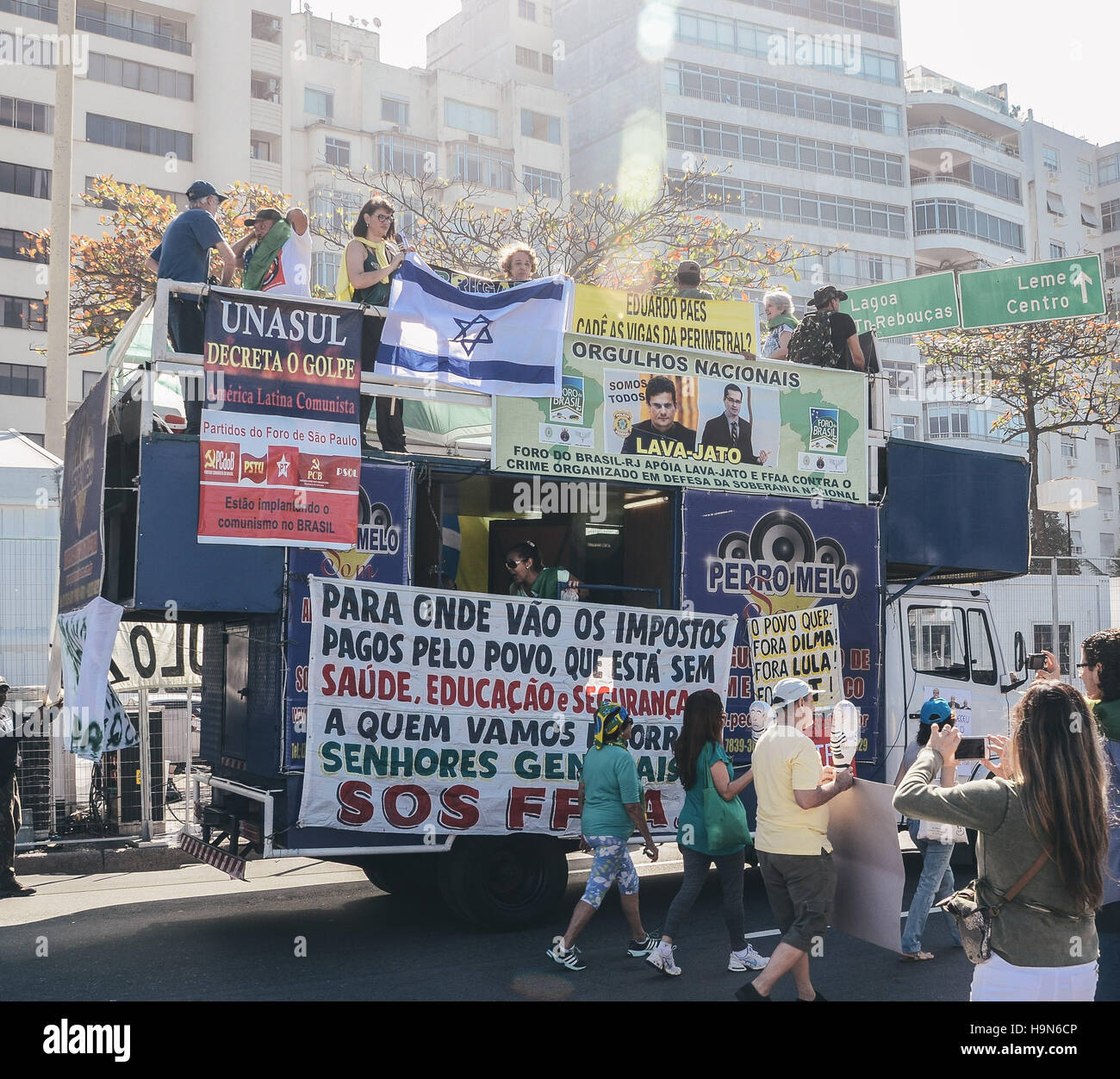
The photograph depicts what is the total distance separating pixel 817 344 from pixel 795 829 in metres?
5.02

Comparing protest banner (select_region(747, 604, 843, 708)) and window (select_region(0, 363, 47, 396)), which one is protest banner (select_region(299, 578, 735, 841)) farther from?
window (select_region(0, 363, 47, 396))

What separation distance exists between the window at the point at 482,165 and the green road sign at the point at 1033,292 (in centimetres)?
3511

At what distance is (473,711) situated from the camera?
8.20m

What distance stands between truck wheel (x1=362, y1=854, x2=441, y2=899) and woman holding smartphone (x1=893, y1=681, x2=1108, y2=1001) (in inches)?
193

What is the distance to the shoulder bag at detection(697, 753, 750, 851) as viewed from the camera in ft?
23.6

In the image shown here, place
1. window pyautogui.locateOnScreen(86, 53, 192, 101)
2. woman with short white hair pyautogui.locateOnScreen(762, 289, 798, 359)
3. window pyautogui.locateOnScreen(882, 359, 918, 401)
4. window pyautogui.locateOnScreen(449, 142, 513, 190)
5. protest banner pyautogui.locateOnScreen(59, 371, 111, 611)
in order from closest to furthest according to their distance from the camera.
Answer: protest banner pyautogui.locateOnScreen(59, 371, 111, 611) < woman with short white hair pyautogui.locateOnScreen(762, 289, 798, 359) < window pyautogui.locateOnScreen(86, 53, 192, 101) < window pyautogui.locateOnScreen(882, 359, 918, 401) < window pyautogui.locateOnScreen(449, 142, 513, 190)

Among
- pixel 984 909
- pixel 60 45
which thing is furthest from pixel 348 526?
pixel 60 45

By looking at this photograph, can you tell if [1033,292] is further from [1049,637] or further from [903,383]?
[903,383]

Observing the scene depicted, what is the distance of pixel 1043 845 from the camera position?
3920mm

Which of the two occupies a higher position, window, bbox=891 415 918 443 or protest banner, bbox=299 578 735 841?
window, bbox=891 415 918 443

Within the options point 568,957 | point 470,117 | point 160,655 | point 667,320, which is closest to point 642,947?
point 568,957


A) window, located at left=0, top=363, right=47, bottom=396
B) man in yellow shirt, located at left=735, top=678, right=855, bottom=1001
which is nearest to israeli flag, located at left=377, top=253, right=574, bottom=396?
man in yellow shirt, located at left=735, top=678, right=855, bottom=1001

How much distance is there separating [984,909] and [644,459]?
5256 millimetres
